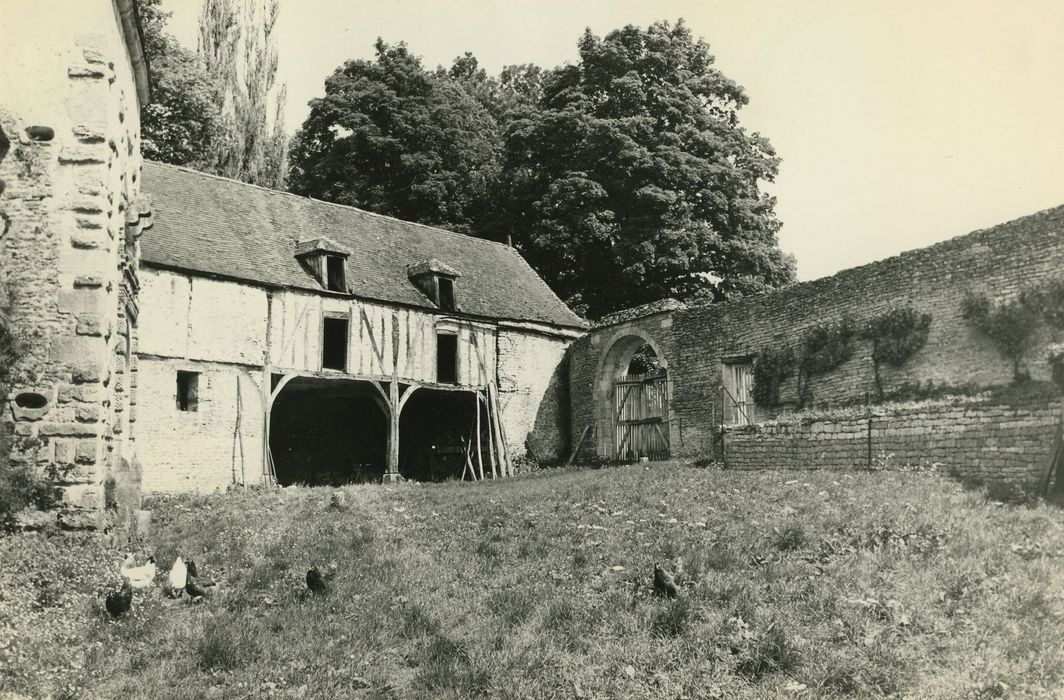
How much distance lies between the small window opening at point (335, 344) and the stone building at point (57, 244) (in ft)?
34.3

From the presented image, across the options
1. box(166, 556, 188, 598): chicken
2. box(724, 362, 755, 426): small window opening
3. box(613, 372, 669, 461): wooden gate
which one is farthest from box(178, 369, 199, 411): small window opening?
box(724, 362, 755, 426): small window opening

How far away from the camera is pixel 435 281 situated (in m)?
21.3

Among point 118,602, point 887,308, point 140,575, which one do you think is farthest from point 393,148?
point 118,602

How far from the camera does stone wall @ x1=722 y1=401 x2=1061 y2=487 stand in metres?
10.0

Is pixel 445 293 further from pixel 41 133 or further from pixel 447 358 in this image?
pixel 41 133

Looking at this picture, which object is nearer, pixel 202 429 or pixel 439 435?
pixel 202 429

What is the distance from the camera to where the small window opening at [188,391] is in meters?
16.6

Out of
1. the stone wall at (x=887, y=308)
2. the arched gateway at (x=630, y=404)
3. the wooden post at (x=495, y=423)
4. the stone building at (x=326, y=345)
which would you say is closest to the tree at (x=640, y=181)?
the stone building at (x=326, y=345)

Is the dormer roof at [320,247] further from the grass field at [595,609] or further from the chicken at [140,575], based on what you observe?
the chicken at [140,575]

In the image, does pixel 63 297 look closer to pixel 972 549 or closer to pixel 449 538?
pixel 449 538

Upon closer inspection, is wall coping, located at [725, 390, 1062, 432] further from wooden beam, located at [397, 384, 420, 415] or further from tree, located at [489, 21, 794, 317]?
tree, located at [489, 21, 794, 317]

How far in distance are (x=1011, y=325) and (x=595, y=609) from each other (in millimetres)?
9280

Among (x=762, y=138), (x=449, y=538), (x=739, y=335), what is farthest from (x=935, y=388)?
(x=762, y=138)

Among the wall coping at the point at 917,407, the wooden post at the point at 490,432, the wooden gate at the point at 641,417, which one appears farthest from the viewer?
the wooden post at the point at 490,432
